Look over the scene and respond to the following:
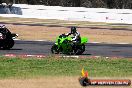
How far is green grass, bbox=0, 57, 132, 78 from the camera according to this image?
18.2 metres

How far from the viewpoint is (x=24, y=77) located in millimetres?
16734

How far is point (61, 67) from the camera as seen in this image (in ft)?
66.7

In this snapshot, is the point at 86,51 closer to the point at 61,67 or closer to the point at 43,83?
the point at 61,67

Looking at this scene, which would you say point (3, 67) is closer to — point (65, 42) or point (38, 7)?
point (65, 42)

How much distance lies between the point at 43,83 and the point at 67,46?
12.0m

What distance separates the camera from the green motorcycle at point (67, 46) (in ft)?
88.0

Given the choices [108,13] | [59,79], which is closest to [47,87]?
[59,79]

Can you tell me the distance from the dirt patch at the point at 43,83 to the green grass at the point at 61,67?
1318mm

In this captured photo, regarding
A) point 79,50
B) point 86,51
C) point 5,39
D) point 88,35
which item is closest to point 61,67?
point 79,50

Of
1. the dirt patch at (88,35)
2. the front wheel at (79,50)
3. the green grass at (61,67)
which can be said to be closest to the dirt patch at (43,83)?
the green grass at (61,67)

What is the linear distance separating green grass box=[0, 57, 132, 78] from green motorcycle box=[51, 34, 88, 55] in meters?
3.28

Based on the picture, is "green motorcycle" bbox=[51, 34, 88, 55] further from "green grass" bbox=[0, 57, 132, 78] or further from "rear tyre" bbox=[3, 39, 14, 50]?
"rear tyre" bbox=[3, 39, 14, 50]

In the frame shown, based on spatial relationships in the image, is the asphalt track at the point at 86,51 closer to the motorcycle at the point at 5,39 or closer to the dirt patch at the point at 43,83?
the motorcycle at the point at 5,39

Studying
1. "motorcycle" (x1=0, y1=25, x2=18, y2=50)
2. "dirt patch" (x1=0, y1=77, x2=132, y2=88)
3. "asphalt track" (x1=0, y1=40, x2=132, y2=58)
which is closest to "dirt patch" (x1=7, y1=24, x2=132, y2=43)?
"asphalt track" (x1=0, y1=40, x2=132, y2=58)
